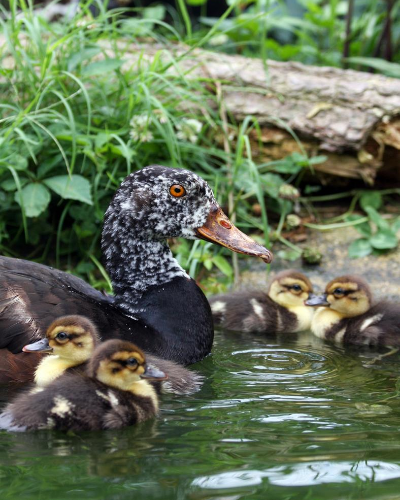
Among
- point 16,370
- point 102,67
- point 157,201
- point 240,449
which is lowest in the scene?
point 16,370

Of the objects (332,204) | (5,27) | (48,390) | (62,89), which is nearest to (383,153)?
(332,204)

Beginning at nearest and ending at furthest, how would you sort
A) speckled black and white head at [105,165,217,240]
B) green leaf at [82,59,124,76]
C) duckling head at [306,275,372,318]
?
speckled black and white head at [105,165,217,240]
duckling head at [306,275,372,318]
green leaf at [82,59,124,76]

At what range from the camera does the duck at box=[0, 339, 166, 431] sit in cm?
373

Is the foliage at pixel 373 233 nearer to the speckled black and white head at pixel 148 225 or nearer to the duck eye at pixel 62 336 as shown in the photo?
the speckled black and white head at pixel 148 225

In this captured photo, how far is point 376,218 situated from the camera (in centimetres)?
691

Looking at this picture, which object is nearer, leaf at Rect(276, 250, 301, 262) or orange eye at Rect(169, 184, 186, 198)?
orange eye at Rect(169, 184, 186, 198)

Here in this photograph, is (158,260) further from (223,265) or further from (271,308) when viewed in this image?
(223,265)

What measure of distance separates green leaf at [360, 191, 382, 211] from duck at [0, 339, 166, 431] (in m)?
3.59

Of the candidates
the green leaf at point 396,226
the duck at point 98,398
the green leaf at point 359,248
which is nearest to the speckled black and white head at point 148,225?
the duck at point 98,398

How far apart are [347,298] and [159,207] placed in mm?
1403

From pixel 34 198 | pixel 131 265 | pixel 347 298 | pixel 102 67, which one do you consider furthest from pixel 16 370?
pixel 102 67

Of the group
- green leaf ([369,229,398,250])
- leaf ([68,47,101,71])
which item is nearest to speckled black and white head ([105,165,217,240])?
leaf ([68,47,101,71])

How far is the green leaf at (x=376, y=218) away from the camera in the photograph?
6.86m

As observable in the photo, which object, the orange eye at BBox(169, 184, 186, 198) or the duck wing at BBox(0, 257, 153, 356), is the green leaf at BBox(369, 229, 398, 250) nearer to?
the orange eye at BBox(169, 184, 186, 198)
